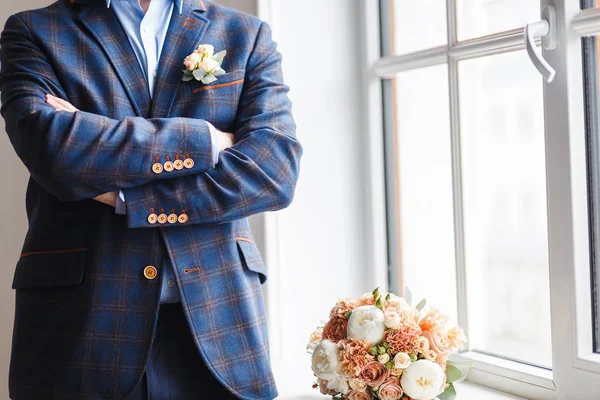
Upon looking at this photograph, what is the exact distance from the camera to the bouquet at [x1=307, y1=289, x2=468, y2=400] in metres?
1.39

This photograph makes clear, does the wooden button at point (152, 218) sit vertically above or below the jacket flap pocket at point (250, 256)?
above

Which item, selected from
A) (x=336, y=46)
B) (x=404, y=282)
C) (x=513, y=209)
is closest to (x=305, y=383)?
(x=404, y=282)

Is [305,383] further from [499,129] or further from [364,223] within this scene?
[499,129]

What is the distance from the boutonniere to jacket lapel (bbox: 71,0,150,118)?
10 centimetres

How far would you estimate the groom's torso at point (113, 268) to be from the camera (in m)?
1.46

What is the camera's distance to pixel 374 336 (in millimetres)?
1416

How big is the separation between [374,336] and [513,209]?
64 centimetres

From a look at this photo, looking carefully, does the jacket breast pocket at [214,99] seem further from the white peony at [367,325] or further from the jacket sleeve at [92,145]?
the white peony at [367,325]

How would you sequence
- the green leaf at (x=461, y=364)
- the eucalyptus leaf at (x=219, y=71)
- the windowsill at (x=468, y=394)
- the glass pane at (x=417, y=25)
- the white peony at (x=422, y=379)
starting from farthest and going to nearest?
1. the glass pane at (x=417, y=25)
2. the windowsill at (x=468, y=394)
3. the eucalyptus leaf at (x=219, y=71)
4. the green leaf at (x=461, y=364)
5. the white peony at (x=422, y=379)

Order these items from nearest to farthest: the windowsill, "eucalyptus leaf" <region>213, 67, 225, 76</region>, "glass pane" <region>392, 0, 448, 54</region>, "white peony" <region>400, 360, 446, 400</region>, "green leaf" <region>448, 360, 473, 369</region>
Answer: "white peony" <region>400, 360, 446, 400</region>
"green leaf" <region>448, 360, 473, 369</region>
"eucalyptus leaf" <region>213, 67, 225, 76</region>
the windowsill
"glass pane" <region>392, 0, 448, 54</region>

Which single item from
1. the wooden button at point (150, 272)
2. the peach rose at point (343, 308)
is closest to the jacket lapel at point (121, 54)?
the wooden button at point (150, 272)

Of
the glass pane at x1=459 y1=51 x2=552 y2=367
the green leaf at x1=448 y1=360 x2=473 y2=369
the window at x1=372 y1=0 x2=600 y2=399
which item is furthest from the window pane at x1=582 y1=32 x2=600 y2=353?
the green leaf at x1=448 y1=360 x2=473 y2=369

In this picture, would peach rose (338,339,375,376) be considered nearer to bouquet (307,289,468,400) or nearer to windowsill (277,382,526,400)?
bouquet (307,289,468,400)

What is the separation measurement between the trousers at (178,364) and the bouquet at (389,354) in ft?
0.80
